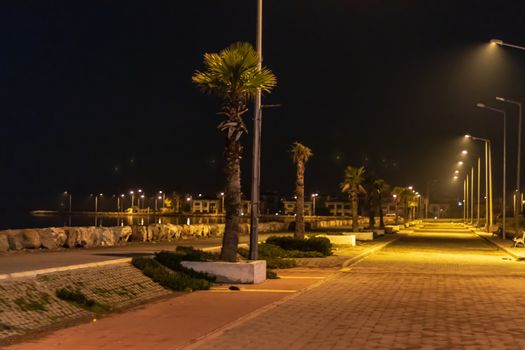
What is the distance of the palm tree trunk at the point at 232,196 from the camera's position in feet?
68.5

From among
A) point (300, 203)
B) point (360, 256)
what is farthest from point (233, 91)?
point (300, 203)

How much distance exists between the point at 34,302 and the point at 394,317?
6191mm

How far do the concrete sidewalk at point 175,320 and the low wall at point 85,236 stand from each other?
10855 mm

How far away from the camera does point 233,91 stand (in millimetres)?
20953

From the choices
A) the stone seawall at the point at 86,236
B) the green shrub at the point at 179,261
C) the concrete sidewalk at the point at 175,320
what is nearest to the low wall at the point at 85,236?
the stone seawall at the point at 86,236

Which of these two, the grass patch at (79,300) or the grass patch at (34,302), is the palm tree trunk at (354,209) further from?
the grass patch at (34,302)

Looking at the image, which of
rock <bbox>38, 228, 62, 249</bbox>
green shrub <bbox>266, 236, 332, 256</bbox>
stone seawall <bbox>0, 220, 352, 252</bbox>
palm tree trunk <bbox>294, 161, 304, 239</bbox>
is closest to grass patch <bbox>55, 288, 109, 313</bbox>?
stone seawall <bbox>0, 220, 352, 252</bbox>

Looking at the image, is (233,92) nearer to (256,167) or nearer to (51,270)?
(256,167)

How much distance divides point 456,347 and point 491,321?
2.92m

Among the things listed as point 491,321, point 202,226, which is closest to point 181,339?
point 491,321

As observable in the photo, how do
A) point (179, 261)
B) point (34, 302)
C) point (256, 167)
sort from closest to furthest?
point (34, 302) < point (179, 261) < point (256, 167)

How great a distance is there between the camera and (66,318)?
1314cm

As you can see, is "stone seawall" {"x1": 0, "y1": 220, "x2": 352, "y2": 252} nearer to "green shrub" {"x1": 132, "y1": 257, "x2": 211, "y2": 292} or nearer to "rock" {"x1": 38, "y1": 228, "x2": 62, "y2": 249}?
"rock" {"x1": 38, "y1": 228, "x2": 62, "y2": 249}

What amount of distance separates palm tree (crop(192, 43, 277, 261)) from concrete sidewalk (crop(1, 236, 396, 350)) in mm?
2107
